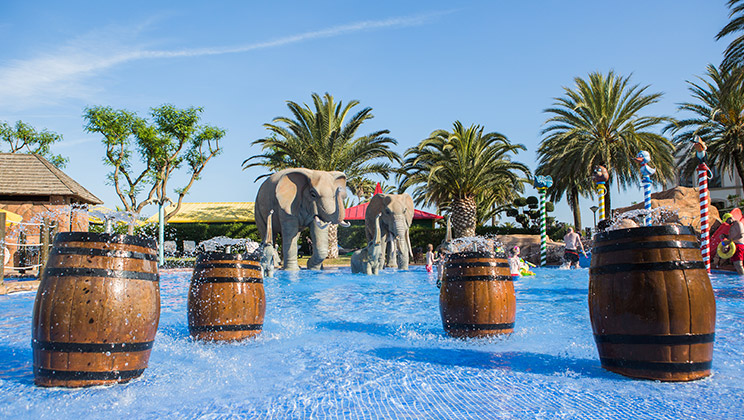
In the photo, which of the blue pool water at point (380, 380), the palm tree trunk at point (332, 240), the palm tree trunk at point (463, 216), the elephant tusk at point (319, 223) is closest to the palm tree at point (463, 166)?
the palm tree trunk at point (463, 216)

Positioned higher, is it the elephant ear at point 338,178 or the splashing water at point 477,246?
the elephant ear at point 338,178

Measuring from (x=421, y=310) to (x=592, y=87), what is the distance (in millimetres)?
22789

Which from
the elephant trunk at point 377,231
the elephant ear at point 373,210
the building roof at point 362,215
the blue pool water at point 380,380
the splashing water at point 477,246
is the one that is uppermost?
the building roof at point 362,215

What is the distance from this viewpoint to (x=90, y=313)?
3.16 m

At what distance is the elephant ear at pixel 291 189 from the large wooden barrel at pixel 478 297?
9.88 meters

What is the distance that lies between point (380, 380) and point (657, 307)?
1.83 metres

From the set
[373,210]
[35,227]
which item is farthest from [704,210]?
[35,227]

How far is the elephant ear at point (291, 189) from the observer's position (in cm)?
1426

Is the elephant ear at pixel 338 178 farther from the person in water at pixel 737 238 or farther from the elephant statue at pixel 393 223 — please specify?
the person in water at pixel 737 238

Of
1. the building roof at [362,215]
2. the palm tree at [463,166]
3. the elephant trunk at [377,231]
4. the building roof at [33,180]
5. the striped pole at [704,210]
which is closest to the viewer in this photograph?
the striped pole at [704,210]

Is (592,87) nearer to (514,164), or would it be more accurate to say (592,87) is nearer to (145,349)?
(514,164)

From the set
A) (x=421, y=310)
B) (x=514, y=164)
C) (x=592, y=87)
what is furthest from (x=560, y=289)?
(x=592, y=87)

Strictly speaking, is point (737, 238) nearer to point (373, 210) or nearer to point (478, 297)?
point (373, 210)

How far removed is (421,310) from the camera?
7.30m
